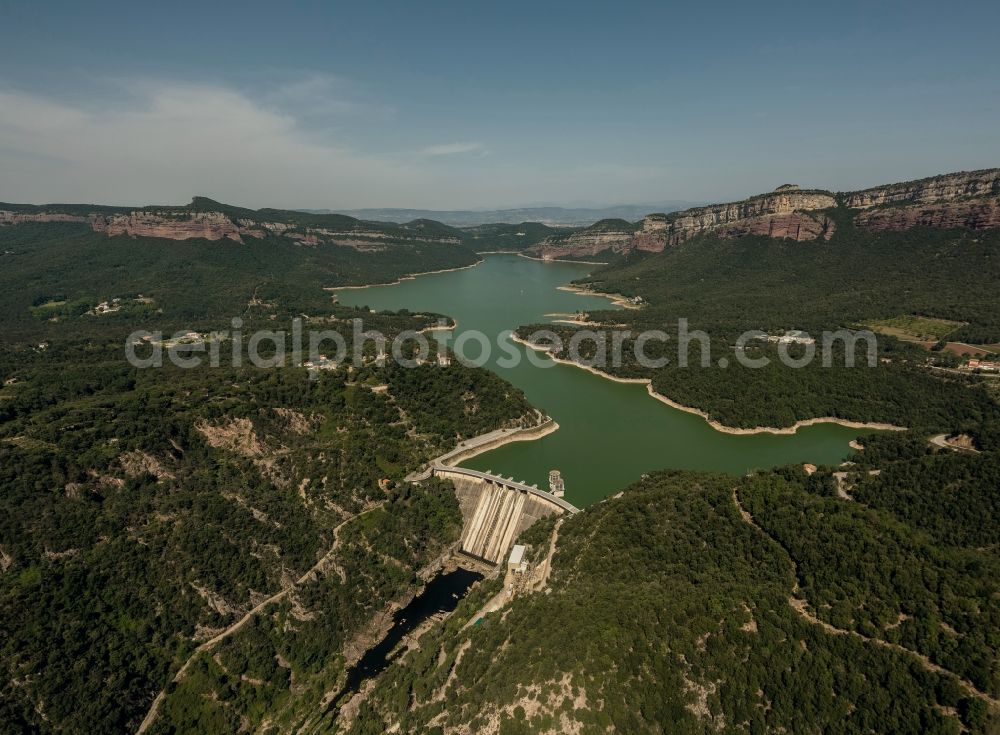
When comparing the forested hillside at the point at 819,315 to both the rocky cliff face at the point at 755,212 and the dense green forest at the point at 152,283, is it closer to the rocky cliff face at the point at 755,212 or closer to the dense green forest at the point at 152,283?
the rocky cliff face at the point at 755,212

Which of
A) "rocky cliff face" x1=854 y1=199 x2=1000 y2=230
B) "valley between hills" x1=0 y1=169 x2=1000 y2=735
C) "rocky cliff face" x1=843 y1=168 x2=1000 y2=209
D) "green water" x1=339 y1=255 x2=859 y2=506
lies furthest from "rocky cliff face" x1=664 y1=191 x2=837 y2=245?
"green water" x1=339 y1=255 x2=859 y2=506

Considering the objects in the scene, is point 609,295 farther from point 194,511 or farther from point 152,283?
point 194,511

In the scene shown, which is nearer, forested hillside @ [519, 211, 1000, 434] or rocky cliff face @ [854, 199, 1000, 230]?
forested hillside @ [519, 211, 1000, 434]

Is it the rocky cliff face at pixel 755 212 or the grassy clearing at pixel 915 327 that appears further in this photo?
the rocky cliff face at pixel 755 212

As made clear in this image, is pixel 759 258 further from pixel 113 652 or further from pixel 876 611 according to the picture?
pixel 113 652

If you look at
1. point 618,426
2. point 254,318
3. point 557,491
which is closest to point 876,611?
point 557,491

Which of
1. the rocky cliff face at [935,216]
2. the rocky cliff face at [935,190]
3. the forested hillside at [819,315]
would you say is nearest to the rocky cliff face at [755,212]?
the forested hillside at [819,315]

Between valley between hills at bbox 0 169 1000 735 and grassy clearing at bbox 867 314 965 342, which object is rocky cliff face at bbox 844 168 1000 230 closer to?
grassy clearing at bbox 867 314 965 342
